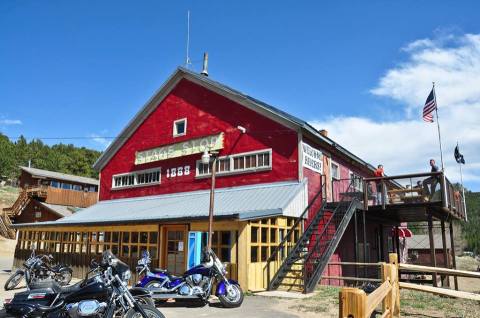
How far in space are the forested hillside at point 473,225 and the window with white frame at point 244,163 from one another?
89.8 metres

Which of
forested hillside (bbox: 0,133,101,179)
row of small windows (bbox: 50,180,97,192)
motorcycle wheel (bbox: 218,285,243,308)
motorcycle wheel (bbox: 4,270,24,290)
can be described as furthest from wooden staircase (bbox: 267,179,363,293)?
forested hillside (bbox: 0,133,101,179)

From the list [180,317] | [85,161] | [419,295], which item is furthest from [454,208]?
[85,161]

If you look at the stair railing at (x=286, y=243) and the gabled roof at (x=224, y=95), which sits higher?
the gabled roof at (x=224, y=95)

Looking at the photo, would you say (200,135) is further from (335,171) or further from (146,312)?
(146,312)

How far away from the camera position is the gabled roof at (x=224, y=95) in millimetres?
16969

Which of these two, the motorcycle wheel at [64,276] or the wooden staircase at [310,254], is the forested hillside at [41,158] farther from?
the wooden staircase at [310,254]

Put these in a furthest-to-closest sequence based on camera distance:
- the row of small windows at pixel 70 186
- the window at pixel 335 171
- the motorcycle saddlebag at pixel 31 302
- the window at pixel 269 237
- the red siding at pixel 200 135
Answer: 1. the row of small windows at pixel 70 186
2. the window at pixel 335 171
3. the red siding at pixel 200 135
4. the window at pixel 269 237
5. the motorcycle saddlebag at pixel 31 302

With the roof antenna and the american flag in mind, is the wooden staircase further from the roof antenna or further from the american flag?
the roof antenna

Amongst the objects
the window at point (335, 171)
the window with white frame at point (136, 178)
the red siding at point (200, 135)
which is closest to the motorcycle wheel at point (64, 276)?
the red siding at point (200, 135)

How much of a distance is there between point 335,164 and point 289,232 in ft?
20.3

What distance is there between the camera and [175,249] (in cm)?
1541

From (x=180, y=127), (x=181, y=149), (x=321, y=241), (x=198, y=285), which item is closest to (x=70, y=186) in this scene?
(x=180, y=127)

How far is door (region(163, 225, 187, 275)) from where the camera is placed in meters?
15.0

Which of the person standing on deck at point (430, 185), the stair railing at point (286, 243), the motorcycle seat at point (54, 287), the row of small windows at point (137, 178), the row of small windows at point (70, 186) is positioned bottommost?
the motorcycle seat at point (54, 287)
